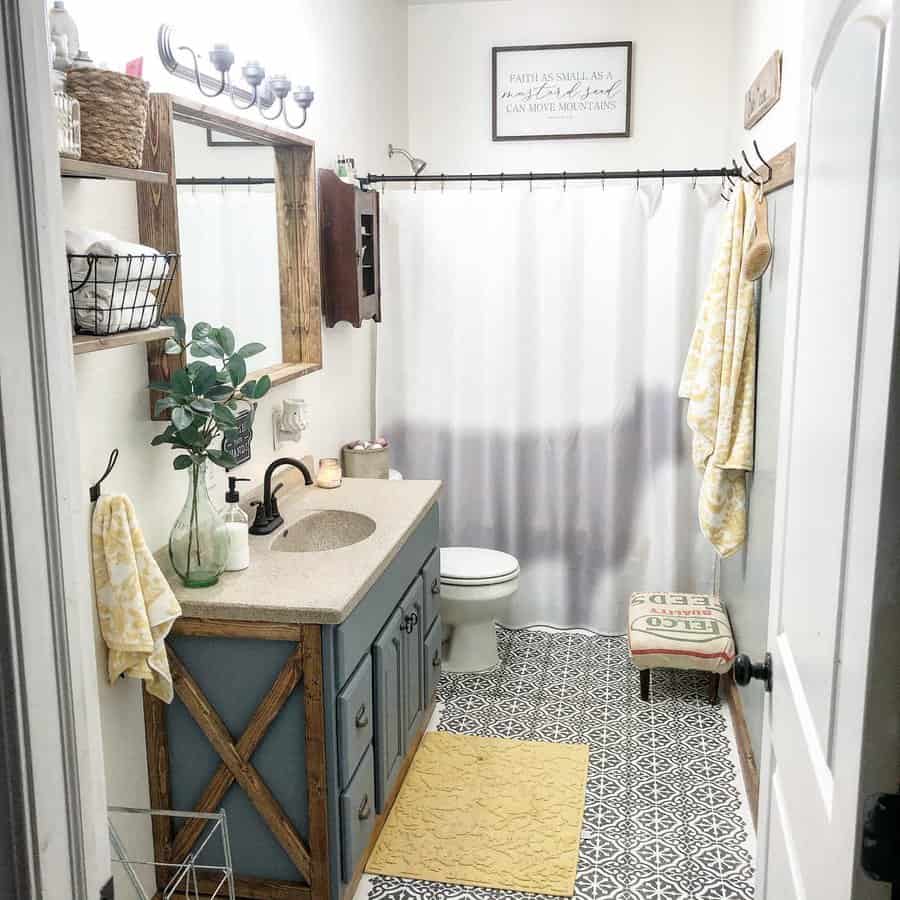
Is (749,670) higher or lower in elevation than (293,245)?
lower

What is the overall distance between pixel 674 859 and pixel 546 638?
1491 millimetres

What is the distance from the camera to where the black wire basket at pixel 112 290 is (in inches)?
69.8

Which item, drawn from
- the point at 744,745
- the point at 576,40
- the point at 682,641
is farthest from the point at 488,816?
the point at 576,40

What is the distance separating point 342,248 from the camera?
3.32 meters

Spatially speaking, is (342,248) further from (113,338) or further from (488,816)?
(488,816)

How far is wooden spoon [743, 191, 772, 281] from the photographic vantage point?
2.82m

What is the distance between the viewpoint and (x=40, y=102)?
877 mm

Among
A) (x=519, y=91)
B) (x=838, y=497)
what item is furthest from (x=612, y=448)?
(x=838, y=497)

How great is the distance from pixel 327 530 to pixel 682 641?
50.4 inches

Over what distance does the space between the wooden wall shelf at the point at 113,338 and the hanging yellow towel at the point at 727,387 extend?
1.79m

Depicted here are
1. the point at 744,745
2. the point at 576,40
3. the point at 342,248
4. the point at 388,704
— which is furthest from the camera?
the point at 576,40

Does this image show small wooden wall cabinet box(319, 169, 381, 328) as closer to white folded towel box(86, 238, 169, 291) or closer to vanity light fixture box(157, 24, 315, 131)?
vanity light fixture box(157, 24, 315, 131)

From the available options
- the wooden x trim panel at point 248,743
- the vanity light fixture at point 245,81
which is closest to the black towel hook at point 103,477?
the wooden x trim panel at point 248,743

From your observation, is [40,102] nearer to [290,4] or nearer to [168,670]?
[168,670]
